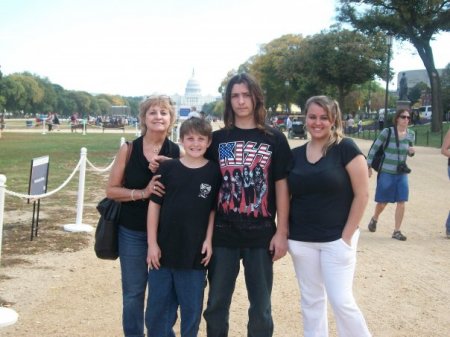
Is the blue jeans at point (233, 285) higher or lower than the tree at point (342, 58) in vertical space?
lower

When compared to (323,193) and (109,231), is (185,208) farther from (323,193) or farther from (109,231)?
(323,193)

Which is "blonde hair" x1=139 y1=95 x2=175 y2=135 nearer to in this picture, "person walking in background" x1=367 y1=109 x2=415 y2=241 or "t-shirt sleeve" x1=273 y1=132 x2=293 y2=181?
"t-shirt sleeve" x1=273 y1=132 x2=293 y2=181

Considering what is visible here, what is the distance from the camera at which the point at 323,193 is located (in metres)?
3.30

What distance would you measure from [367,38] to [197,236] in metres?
43.2

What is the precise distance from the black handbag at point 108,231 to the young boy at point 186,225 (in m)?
0.31

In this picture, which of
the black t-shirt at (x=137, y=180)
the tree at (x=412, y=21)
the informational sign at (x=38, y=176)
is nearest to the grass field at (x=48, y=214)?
the informational sign at (x=38, y=176)

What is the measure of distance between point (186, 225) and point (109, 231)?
56cm

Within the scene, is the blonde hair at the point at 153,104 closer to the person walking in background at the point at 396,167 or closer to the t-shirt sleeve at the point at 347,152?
the t-shirt sleeve at the point at 347,152

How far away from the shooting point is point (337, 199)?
3322 mm

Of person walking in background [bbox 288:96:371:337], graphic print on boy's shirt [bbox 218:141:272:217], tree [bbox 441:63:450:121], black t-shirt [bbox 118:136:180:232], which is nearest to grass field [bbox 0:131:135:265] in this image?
black t-shirt [bbox 118:136:180:232]

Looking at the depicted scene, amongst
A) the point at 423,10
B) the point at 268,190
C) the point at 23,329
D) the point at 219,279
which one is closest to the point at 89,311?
the point at 23,329

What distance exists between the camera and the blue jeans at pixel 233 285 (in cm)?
328

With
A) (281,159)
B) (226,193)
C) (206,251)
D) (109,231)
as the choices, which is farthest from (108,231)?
(281,159)

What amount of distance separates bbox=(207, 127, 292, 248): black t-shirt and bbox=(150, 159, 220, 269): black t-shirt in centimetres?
8
